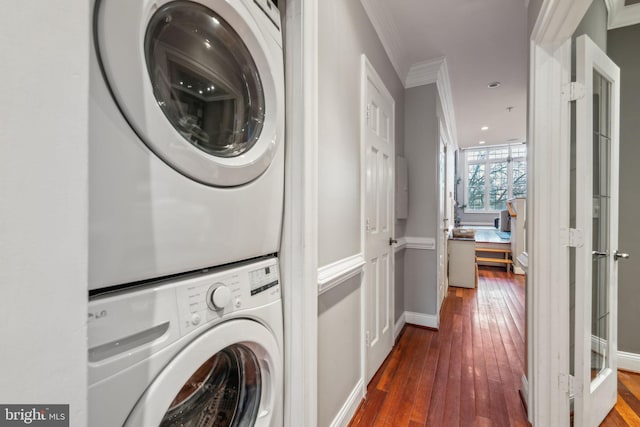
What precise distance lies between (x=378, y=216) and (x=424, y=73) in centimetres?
174

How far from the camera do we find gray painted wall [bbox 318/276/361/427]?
1271 millimetres

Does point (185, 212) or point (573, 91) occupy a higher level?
point (573, 91)

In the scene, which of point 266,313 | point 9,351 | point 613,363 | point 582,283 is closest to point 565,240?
point 582,283

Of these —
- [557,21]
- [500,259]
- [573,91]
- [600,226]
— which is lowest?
[500,259]

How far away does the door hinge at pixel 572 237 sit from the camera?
1365 mm

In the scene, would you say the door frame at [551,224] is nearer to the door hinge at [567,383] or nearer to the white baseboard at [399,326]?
the door hinge at [567,383]

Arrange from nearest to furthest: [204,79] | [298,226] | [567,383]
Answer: [204,79], [298,226], [567,383]

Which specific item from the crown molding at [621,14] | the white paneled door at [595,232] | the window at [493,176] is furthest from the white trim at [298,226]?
the window at [493,176]

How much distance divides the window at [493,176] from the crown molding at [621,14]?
6.43 m

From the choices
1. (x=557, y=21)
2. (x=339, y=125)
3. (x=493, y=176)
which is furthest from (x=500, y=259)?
(x=339, y=125)

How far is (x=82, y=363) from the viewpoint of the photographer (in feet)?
1.09

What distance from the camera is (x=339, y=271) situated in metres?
1.37

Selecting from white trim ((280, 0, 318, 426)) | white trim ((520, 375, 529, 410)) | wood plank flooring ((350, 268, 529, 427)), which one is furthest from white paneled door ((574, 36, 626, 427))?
white trim ((280, 0, 318, 426))

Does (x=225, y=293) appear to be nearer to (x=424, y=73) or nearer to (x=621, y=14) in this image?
(x=424, y=73)
